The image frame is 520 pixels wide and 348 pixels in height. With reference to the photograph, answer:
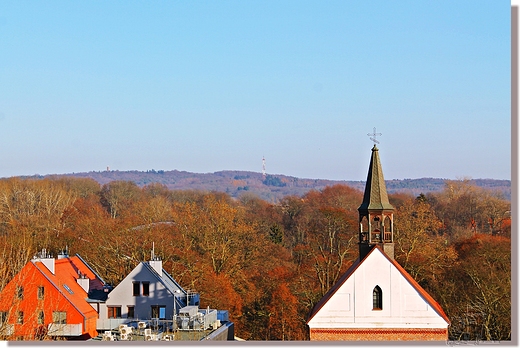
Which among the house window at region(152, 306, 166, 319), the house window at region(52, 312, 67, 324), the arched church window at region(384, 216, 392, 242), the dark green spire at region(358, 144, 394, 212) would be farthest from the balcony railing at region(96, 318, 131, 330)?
the arched church window at region(384, 216, 392, 242)

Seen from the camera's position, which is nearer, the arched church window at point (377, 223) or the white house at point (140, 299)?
the arched church window at point (377, 223)

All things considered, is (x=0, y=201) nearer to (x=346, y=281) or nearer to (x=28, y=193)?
(x=28, y=193)

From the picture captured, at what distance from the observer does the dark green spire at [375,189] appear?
106 ft

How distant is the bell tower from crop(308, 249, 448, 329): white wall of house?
5.98 feet

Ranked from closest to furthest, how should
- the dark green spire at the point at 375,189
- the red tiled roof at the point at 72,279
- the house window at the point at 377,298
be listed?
the house window at the point at 377,298, the dark green spire at the point at 375,189, the red tiled roof at the point at 72,279

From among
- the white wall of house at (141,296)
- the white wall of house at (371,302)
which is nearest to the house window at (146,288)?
the white wall of house at (141,296)

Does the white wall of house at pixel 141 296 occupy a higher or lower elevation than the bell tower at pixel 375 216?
lower

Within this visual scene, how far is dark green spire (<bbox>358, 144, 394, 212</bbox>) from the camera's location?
1267 inches

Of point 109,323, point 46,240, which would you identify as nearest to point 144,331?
point 109,323

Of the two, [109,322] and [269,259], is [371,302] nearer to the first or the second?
[109,322]

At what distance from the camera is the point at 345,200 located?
98.1m

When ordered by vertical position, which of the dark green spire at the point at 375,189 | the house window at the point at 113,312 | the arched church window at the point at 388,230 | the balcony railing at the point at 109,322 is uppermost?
the dark green spire at the point at 375,189

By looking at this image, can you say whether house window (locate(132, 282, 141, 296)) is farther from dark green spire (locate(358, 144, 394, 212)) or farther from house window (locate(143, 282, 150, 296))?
dark green spire (locate(358, 144, 394, 212))

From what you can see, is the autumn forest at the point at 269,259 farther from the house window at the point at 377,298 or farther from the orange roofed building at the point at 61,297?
the house window at the point at 377,298
